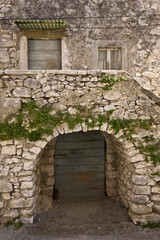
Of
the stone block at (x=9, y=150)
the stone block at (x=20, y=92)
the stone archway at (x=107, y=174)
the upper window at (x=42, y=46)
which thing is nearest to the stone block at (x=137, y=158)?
the stone archway at (x=107, y=174)

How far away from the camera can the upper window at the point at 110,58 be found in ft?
18.3

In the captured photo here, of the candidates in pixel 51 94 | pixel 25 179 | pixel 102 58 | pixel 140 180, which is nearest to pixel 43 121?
pixel 51 94

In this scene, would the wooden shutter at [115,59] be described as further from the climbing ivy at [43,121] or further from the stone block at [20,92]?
the stone block at [20,92]

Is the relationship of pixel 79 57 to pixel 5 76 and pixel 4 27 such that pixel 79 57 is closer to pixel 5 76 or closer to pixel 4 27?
pixel 4 27

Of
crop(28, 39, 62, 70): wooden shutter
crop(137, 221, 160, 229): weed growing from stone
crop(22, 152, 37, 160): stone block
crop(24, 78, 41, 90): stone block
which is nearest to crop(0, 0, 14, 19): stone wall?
crop(28, 39, 62, 70): wooden shutter

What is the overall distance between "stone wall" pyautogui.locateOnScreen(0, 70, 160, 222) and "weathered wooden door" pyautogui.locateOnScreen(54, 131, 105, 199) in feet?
4.29

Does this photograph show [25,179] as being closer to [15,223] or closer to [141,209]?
[15,223]

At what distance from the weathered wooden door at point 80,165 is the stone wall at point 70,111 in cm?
131

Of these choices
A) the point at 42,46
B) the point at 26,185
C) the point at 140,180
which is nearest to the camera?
the point at 26,185

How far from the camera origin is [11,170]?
3188 mm

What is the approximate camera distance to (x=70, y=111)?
10.4ft

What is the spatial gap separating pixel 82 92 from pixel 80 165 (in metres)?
2.17

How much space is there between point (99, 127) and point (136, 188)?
4.39ft

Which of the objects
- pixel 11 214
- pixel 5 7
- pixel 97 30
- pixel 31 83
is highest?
pixel 5 7
